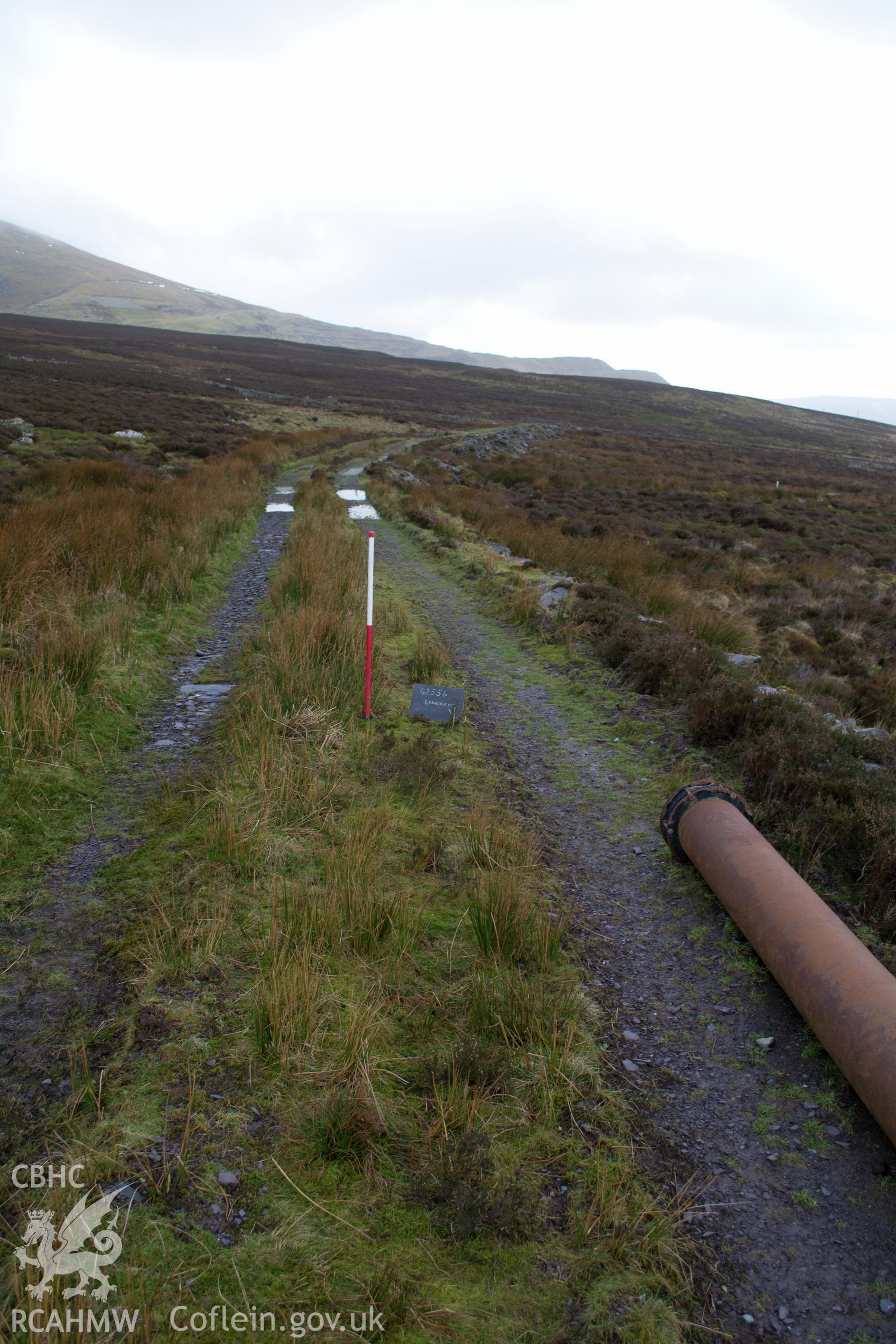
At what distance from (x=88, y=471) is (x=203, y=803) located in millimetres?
13955

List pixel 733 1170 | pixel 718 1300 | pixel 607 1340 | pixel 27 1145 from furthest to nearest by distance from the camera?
pixel 733 1170 → pixel 27 1145 → pixel 718 1300 → pixel 607 1340

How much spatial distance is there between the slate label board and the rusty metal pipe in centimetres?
242

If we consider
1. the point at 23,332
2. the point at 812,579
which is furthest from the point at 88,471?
the point at 23,332

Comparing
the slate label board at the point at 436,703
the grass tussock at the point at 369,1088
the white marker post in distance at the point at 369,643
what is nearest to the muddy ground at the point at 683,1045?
the grass tussock at the point at 369,1088

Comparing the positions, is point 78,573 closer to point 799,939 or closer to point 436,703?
point 436,703

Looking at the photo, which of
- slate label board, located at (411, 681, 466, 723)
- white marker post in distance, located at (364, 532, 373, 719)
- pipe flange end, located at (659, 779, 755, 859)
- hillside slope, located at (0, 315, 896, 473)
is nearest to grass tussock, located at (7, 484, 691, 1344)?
pipe flange end, located at (659, 779, 755, 859)

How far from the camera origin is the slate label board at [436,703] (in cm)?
632

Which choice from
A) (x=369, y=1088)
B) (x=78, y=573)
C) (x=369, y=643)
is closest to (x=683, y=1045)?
(x=369, y=1088)

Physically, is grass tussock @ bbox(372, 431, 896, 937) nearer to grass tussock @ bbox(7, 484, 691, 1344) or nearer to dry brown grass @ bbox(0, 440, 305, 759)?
grass tussock @ bbox(7, 484, 691, 1344)

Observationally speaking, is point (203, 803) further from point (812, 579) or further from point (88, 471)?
point (812, 579)

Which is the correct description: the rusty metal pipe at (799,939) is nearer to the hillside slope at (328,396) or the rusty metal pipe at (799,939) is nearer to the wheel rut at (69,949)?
the wheel rut at (69,949)

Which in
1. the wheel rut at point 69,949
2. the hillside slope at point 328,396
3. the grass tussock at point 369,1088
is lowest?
the wheel rut at point 69,949

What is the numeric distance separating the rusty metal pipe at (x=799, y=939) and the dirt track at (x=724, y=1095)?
0.21 m

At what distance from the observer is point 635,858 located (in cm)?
453
